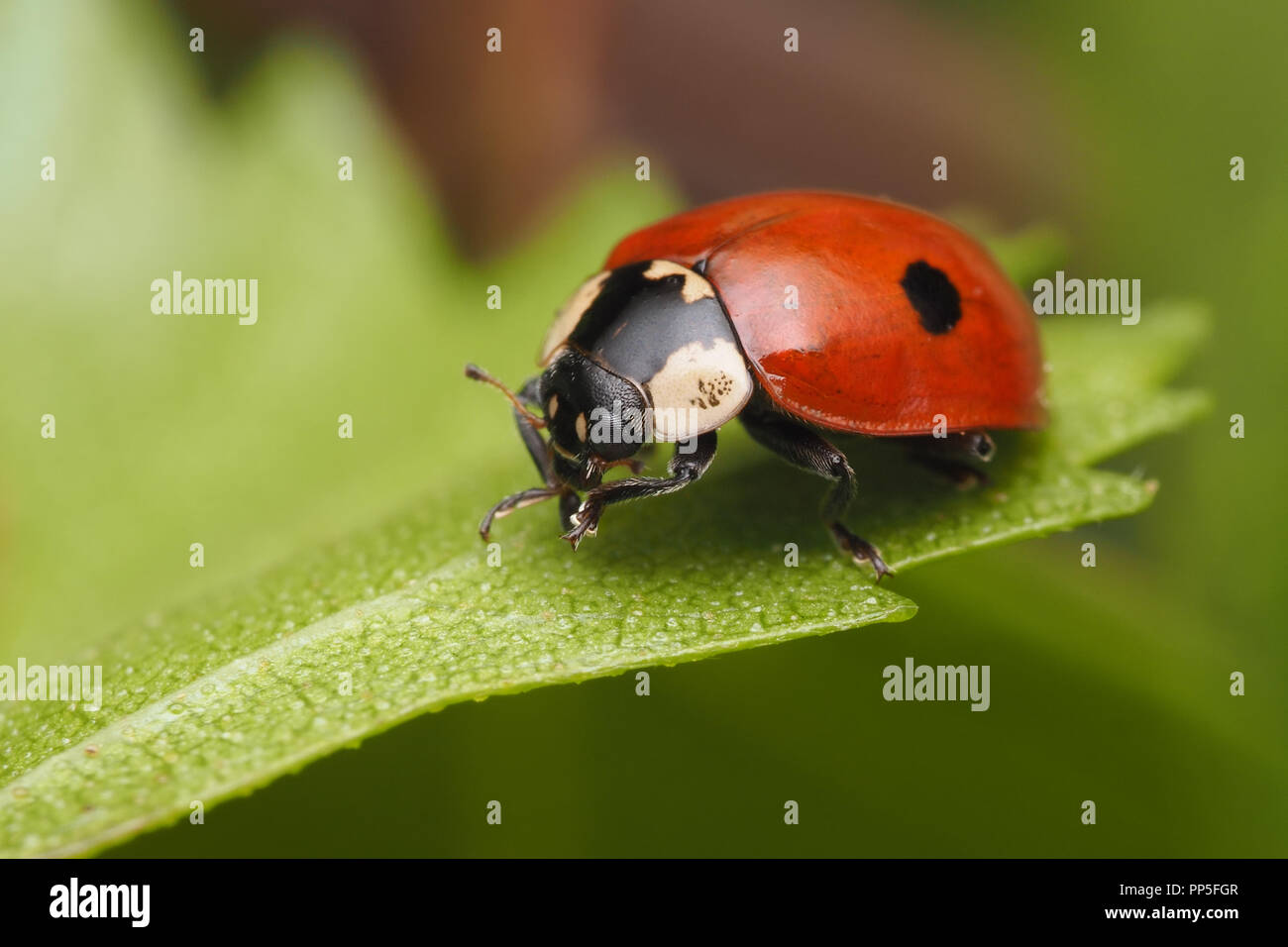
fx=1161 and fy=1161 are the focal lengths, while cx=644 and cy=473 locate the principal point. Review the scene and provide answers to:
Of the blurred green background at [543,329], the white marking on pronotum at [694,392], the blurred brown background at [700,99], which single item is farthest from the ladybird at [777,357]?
the blurred brown background at [700,99]

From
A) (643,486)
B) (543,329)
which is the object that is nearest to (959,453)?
(643,486)

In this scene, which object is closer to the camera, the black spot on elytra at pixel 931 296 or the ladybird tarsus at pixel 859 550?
the ladybird tarsus at pixel 859 550

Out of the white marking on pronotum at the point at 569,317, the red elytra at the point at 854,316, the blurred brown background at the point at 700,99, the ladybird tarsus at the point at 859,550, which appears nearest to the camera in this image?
the ladybird tarsus at the point at 859,550

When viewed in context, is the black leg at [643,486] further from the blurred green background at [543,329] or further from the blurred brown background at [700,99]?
the blurred brown background at [700,99]

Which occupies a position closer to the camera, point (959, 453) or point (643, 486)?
point (643, 486)

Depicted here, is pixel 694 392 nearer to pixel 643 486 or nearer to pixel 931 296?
pixel 643 486

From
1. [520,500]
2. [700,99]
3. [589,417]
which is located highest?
[700,99]
